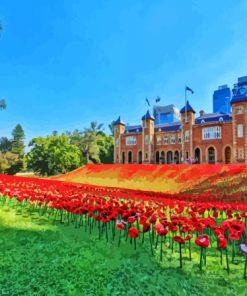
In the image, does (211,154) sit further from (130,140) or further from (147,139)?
(130,140)

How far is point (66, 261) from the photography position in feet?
16.4

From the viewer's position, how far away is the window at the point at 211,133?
164ft

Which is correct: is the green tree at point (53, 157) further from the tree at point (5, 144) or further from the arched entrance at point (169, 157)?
the tree at point (5, 144)

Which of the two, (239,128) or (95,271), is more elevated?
(239,128)

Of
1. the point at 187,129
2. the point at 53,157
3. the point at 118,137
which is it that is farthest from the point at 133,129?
the point at 53,157

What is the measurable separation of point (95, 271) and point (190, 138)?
1999 inches

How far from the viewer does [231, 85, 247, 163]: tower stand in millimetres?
43938

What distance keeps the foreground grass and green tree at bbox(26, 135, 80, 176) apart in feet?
156

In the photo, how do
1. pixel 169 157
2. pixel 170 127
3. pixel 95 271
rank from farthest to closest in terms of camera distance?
pixel 169 157
pixel 170 127
pixel 95 271

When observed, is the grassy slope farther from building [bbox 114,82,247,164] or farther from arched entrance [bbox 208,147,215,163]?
arched entrance [bbox 208,147,215,163]

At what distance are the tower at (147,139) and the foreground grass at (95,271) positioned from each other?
54.4 meters

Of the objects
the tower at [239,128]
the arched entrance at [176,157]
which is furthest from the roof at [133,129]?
the tower at [239,128]

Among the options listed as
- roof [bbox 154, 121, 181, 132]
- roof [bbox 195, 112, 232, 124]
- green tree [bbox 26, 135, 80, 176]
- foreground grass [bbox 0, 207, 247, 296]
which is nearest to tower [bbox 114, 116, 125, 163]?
roof [bbox 154, 121, 181, 132]

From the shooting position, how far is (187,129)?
5419 cm
